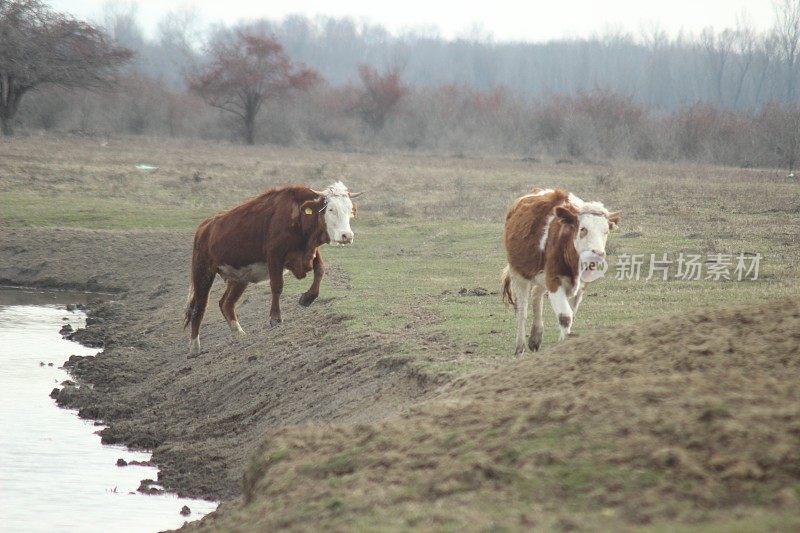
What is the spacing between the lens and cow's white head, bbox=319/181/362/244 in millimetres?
15352

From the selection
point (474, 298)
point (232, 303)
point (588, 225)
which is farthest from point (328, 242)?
point (588, 225)

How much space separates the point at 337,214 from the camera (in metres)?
15.4

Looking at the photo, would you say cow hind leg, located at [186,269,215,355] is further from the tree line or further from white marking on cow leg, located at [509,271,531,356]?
the tree line

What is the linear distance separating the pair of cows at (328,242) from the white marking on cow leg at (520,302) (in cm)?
1

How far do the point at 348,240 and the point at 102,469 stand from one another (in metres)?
4.71

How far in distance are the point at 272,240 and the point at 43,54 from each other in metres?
43.6

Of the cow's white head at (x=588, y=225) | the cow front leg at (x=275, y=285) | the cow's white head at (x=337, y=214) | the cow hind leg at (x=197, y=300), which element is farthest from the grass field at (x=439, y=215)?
the cow hind leg at (x=197, y=300)

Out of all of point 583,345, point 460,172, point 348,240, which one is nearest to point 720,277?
point 348,240

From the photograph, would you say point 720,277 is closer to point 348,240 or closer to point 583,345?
point 348,240

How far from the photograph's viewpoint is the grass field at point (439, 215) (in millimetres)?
15844

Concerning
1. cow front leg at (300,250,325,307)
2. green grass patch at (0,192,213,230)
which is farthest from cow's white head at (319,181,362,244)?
green grass patch at (0,192,213,230)

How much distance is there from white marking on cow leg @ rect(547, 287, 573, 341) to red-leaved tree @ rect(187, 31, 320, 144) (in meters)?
61.7

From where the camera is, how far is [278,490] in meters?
7.95

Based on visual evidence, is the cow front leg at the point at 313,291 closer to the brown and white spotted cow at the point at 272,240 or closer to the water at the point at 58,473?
the brown and white spotted cow at the point at 272,240
